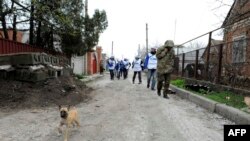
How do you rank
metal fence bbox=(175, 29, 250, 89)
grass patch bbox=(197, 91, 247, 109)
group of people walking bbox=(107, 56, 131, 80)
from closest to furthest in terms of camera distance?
1. grass patch bbox=(197, 91, 247, 109)
2. metal fence bbox=(175, 29, 250, 89)
3. group of people walking bbox=(107, 56, 131, 80)

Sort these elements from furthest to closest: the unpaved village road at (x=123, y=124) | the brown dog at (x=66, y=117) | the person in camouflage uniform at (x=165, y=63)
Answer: the person in camouflage uniform at (x=165, y=63)
the unpaved village road at (x=123, y=124)
the brown dog at (x=66, y=117)

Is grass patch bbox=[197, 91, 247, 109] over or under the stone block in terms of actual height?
under

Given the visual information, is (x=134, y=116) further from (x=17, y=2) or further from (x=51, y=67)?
(x=17, y=2)

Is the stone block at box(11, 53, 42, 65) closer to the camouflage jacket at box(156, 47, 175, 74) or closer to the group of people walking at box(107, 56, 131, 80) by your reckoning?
the camouflage jacket at box(156, 47, 175, 74)

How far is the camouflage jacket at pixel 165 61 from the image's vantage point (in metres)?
12.2

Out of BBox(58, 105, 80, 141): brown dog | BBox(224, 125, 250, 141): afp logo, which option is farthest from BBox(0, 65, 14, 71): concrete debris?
BBox(224, 125, 250, 141): afp logo

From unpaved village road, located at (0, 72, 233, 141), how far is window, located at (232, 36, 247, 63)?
219 centimetres

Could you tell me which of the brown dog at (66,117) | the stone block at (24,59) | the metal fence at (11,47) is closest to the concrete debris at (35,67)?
the stone block at (24,59)

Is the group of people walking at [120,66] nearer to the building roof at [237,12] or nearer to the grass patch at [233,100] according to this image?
the building roof at [237,12]

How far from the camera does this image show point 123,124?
7.28 metres

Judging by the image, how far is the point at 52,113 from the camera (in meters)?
8.83

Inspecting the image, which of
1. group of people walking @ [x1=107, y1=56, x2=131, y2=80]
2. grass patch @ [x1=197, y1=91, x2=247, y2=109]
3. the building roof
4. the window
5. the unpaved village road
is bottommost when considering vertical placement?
the unpaved village road

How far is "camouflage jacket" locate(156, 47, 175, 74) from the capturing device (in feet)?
40.2

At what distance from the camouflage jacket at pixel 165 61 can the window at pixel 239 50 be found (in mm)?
1925
